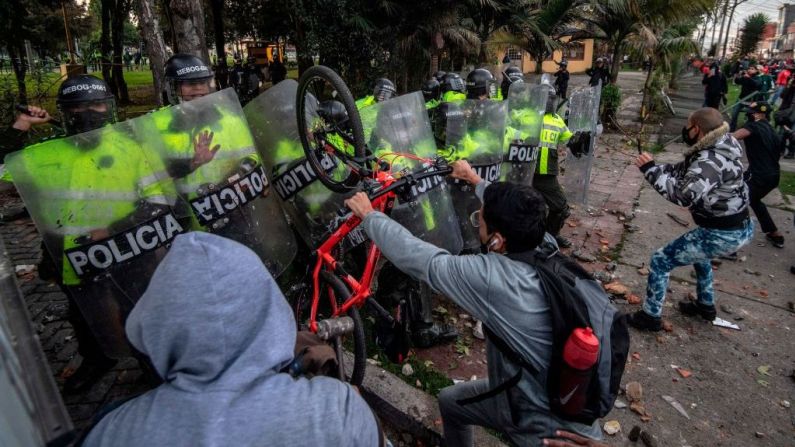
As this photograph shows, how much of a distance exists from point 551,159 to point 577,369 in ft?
11.9

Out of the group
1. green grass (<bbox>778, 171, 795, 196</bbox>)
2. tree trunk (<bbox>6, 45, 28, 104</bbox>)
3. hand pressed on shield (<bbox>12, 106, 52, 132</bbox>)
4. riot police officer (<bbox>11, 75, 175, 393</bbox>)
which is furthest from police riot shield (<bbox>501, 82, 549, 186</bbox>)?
tree trunk (<bbox>6, 45, 28, 104</bbox>)

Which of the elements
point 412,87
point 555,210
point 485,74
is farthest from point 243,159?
point 412,87

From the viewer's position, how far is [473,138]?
386cm

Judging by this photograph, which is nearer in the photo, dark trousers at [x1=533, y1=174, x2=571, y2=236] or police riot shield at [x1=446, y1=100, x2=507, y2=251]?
police riot shield at [x1=446, y1=100, x2=507, y2=251]

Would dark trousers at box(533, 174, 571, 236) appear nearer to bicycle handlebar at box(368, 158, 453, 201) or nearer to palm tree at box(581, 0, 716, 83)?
bicycle handlebar at box(368, 158, 453, 201)

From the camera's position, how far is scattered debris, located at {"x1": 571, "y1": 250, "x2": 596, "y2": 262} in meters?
5.37

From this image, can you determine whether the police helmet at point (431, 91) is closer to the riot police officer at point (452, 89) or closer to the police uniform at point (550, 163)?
the riot police officer at point (452, 89)

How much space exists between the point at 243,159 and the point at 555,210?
3.47 m

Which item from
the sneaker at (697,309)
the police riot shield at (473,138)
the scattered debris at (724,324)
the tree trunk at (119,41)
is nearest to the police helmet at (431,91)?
the police riot shield at (473,138)

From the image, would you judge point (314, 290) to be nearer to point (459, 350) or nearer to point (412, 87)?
point (459, 350)

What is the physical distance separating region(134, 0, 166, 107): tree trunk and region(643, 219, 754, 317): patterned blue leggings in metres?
5.46

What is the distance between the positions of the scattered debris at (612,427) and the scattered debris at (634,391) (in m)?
0.32

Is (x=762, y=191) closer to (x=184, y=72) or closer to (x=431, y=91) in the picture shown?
(x=431, y=91)

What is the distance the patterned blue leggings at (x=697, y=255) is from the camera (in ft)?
12.2
